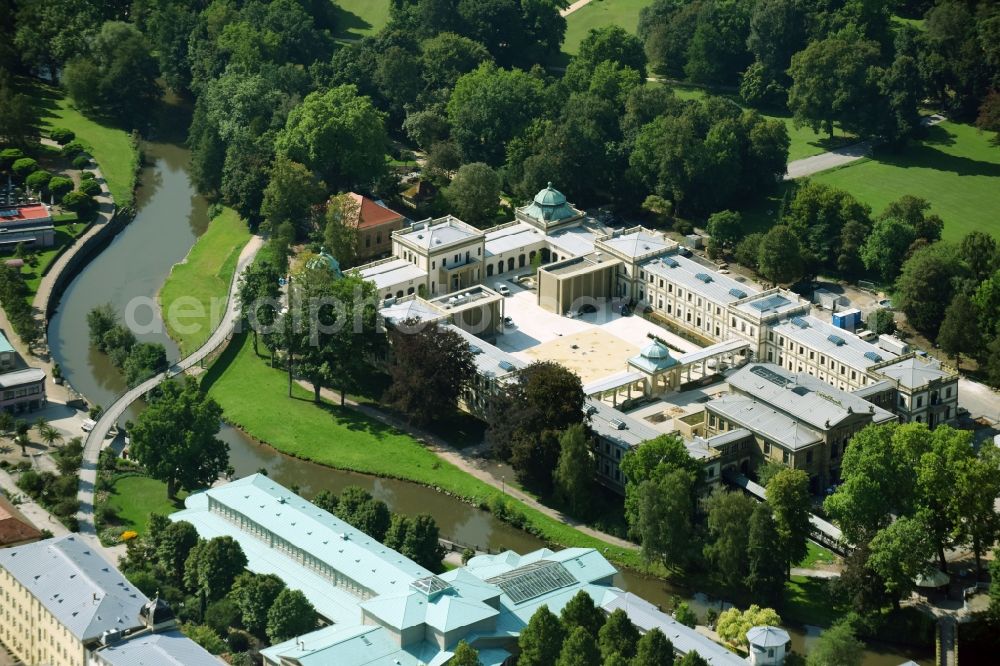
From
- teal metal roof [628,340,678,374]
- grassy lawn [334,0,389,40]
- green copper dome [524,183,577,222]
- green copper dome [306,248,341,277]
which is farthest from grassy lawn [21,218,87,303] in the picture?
grassy lawn [334,0,389,40]

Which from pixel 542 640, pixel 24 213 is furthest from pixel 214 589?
pixel 24 213

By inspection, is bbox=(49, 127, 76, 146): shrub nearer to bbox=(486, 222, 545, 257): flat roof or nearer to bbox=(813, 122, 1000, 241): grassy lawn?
bbox=(486, 222, 545, 257): flat roof

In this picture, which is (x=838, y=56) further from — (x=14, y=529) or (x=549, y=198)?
(x=14, y=529)

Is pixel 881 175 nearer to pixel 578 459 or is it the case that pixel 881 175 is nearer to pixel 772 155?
pixel 772 155

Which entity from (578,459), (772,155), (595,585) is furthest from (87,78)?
(595,585)

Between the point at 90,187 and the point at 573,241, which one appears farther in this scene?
the point at 90,187
